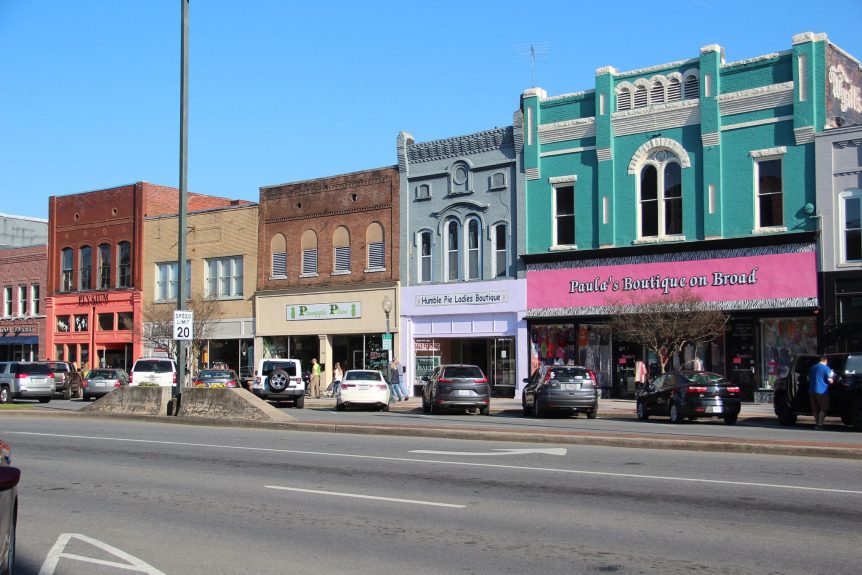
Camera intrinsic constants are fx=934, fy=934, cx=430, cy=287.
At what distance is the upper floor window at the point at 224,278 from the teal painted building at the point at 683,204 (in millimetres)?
17097

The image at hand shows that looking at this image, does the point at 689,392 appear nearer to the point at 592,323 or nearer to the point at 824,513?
the point at 592,323

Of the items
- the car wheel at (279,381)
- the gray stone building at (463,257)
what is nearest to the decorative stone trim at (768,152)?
the gray stone building at (463,257)

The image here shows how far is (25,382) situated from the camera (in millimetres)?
36969

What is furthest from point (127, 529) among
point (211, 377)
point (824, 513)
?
point (211, 377)

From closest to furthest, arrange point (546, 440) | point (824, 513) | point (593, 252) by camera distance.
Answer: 1. point (824, 513)
2. point (546, 440)
3. point (593, 252)

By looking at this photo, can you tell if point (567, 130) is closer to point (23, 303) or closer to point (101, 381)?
point (101, 381)

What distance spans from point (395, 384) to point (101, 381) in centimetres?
1269

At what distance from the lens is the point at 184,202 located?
2378cm

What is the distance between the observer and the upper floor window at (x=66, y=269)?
5509 centimetres

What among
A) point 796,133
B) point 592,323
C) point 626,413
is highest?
point 796,133

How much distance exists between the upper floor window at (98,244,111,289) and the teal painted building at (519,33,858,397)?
27589 millimetres

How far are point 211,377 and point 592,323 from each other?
14139 mm

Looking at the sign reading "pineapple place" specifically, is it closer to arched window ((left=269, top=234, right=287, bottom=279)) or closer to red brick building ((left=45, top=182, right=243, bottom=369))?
arched window ((left=269, top=234, right=287, bottom=279))

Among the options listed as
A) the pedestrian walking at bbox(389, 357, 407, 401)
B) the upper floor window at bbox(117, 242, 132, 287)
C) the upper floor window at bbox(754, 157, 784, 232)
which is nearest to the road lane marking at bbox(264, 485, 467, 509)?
the pedestrian walking at bbox(389, 357, 407, 401)
